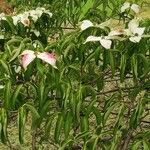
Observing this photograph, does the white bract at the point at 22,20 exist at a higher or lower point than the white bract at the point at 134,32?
lower

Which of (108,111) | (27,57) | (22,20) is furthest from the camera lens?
(22,20)

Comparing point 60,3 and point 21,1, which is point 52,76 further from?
point 21,1

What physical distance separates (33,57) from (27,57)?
25 mm

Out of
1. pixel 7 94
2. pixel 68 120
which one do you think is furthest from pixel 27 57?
pixel 68 120

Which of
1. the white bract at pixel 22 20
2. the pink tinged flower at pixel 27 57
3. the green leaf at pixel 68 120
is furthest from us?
the white bract at pixel 22 20

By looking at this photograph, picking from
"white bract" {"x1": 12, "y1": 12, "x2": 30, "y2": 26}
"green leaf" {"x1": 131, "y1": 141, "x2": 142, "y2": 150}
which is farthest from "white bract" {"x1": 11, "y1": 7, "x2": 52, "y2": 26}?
"green leaf" {"x1": 131, "y1": 141, "x2": 142, "y2": 150}

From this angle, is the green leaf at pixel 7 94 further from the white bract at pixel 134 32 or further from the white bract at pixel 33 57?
the white bract at pixel 134 32

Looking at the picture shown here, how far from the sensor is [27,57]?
85.0 inches

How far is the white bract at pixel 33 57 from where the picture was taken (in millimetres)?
2146

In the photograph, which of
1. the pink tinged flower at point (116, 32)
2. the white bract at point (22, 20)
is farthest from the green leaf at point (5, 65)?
the white bract at point (22, 20)

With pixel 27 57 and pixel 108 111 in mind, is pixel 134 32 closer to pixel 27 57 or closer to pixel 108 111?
pixel 108 111

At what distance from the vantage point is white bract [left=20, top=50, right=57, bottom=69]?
2.15 m

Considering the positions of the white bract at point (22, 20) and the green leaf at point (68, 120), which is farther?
the white bract at point (22, 20)

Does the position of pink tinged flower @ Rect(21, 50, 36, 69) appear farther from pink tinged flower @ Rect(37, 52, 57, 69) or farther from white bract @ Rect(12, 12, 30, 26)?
white bract @ Rect(12, 12, 30, 26)
